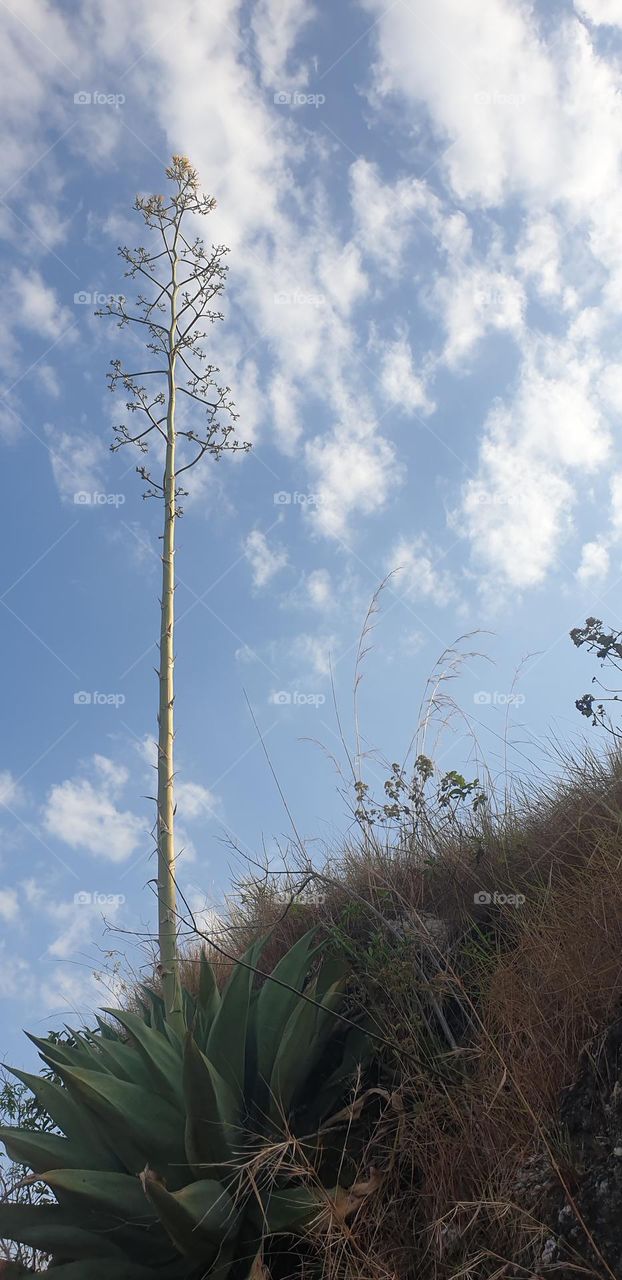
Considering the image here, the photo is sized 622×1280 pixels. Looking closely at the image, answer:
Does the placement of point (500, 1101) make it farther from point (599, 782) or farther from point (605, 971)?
Answer: point (599, 782)

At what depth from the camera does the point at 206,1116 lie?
10.8 feet

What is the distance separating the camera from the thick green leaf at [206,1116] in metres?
3.20

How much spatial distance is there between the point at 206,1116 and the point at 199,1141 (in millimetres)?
121

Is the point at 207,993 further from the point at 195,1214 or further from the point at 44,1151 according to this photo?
the point at 195,1214

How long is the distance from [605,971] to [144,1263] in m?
1.95

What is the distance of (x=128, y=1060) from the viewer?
3.96 metres

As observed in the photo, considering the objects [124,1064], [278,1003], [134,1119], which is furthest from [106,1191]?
[278,1003]

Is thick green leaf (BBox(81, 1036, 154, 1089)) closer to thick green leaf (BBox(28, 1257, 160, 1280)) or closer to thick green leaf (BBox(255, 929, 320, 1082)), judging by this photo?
thick green leaf (BBox(255, 929, 320, 1082))

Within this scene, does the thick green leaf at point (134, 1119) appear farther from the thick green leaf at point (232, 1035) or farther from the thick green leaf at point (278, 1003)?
the thick green leaf at point (278, 1003)

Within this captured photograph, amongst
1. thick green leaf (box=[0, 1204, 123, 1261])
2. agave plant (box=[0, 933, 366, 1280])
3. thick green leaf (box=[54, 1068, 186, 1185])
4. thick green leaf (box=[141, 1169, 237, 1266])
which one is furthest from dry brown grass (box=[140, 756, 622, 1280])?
thick green leaf (box=[0, 1204, 123, 1261])

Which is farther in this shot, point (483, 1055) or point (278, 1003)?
point (278, 1003)

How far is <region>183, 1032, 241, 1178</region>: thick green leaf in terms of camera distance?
3.20 meters

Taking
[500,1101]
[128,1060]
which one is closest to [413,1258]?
[500,1101]

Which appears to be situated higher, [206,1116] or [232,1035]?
[232,1035]
